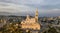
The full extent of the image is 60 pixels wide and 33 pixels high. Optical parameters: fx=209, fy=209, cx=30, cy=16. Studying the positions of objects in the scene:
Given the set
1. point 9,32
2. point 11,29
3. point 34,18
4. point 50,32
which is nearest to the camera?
point 9,32

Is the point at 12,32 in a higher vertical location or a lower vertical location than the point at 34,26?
higher

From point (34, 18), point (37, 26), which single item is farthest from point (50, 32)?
point (34, 18)

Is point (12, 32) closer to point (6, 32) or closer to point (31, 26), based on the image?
point (6, 32)

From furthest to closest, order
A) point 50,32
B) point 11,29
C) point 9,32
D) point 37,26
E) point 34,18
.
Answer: point 34,18, point 37,26, point 50,32, point 11,29, point 9,32

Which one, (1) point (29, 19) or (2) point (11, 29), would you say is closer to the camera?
(2) point (11, 29)

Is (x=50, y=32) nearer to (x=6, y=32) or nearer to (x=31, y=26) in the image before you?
(x=6, y=32)

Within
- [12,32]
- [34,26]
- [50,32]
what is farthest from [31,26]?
[12,32]

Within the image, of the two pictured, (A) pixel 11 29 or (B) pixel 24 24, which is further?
(B) pixel 24 24

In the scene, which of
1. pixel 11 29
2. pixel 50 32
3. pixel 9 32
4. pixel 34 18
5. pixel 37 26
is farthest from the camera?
pixel 34 18

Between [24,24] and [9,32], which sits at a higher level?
[9,32]
